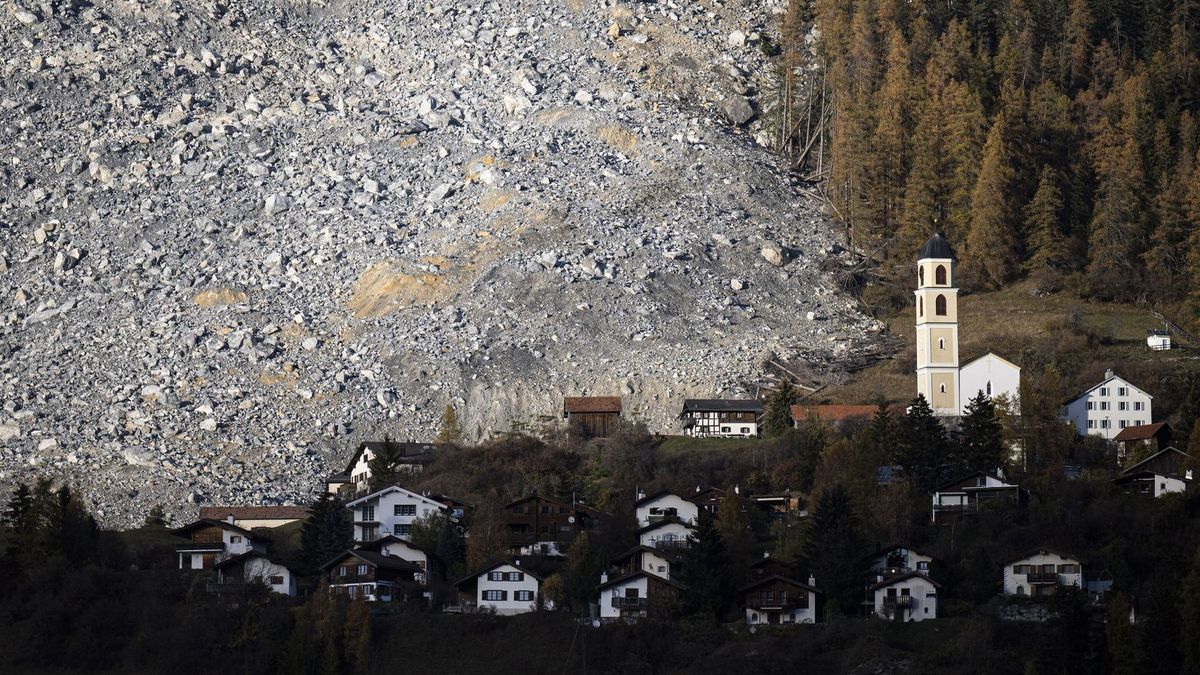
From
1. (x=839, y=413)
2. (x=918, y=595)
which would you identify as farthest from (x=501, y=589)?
(x=839, y=413)

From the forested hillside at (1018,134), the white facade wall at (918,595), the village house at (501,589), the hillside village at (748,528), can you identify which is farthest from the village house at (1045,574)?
the forested hillside at (1018,134)

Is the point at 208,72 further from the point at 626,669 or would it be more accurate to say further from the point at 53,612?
the point at 626,669

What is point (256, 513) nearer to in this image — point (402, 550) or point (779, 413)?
point (402, 550)

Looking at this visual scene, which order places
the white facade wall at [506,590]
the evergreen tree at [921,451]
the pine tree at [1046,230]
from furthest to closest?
1. the pine tree at [1046,230]
2. the evergreen tree at [921,451]
3. the white facade wall at [506,590]

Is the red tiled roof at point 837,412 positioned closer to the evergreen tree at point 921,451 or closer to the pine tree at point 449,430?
the evergreen tree at point 921,451

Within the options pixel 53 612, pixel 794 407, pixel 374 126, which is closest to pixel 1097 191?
pixel 794 407

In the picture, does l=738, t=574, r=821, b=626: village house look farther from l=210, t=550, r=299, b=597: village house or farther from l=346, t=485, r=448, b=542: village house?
Answer: l=210, t=550, r=299, b=597: village house

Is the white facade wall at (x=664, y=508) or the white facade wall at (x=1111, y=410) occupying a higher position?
the white facade wall at (x=1111, y=410)
